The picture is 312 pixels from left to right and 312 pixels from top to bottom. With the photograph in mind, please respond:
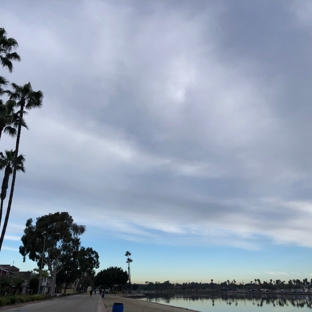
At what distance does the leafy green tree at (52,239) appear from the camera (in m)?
51.9

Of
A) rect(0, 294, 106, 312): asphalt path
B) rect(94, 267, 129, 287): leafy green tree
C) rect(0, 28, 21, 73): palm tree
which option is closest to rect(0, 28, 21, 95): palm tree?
rect(0, 28, 21, 73): palm tree

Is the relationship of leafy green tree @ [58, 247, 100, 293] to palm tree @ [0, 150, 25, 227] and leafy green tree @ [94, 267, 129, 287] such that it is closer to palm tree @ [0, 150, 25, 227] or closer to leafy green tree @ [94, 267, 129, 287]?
leafy green tree @ [94, 267, 129, 287]

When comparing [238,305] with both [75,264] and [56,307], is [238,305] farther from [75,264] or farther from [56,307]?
[56,307]

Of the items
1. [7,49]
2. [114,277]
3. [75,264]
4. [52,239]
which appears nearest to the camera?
[7,49]

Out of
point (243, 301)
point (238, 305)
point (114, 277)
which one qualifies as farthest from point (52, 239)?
point (243, 301)

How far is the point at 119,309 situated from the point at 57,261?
46.4 m

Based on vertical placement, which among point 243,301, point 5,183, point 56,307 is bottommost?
point 243,301

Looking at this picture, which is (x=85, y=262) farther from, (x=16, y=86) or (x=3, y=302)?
(x=16, y=86)

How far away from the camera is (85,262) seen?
227 ft

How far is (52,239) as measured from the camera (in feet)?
174

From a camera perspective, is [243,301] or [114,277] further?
[114,277]

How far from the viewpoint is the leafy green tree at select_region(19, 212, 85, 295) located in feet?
170

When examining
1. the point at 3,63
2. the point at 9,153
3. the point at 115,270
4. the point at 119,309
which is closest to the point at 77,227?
the point at 9,153

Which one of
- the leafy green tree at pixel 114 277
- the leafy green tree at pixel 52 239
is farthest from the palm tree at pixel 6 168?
the leafy green tree at pixel 114 277
